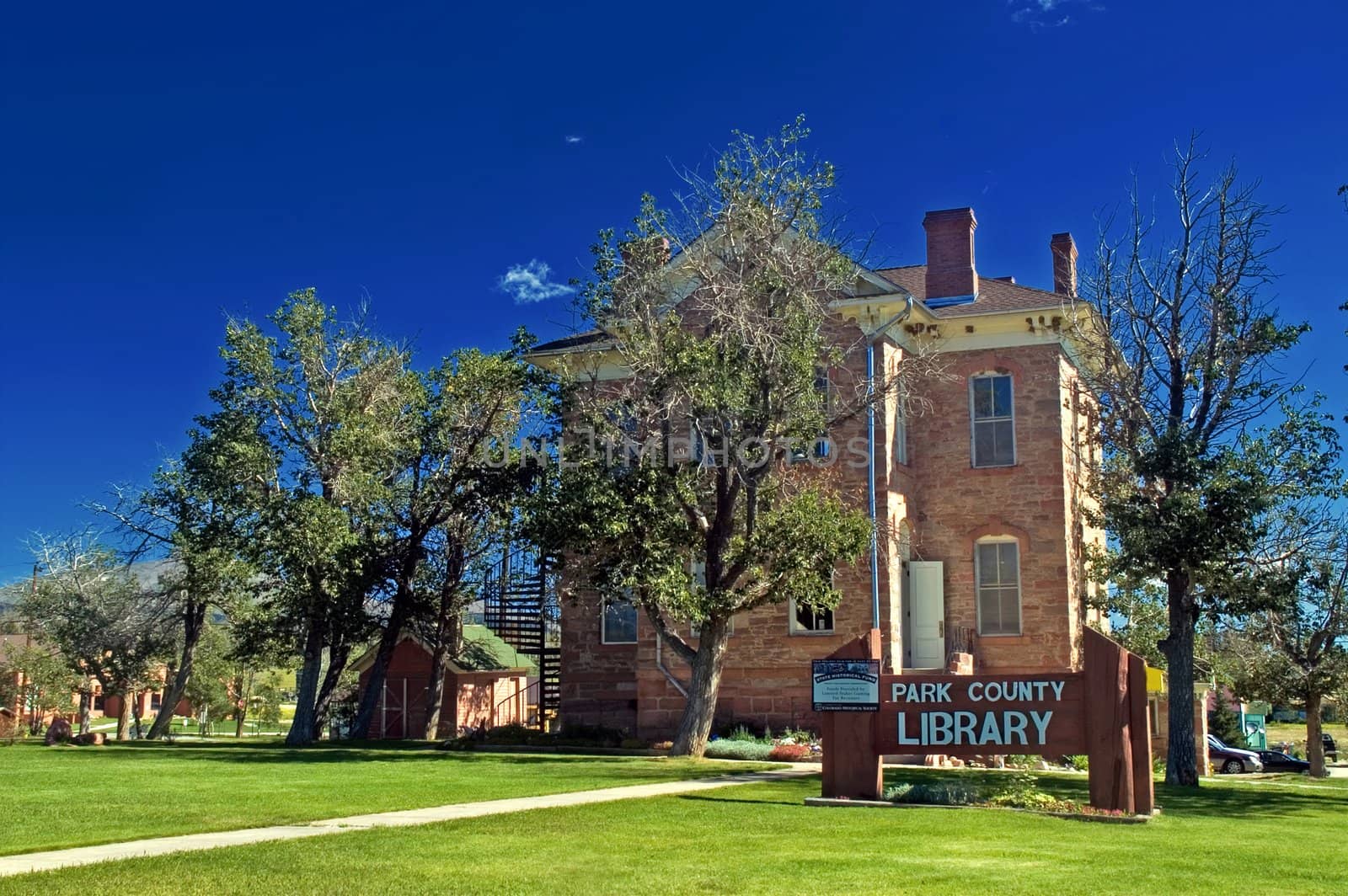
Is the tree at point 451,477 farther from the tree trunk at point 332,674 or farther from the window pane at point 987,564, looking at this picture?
the window pane at point 987,564

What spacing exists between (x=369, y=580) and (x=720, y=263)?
11.7 meters

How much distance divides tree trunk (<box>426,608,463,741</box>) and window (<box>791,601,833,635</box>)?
31.1ft

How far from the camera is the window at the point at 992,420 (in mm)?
28594

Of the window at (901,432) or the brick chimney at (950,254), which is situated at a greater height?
the brick chimney at (950,254)

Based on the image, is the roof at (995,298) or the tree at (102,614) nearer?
the roof at (995,298)

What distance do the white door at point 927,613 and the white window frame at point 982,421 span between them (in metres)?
2.51

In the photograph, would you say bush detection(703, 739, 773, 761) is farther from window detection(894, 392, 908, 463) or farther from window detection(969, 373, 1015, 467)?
window detection(969, 373, 1015, 467)

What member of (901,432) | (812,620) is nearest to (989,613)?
(812,620)

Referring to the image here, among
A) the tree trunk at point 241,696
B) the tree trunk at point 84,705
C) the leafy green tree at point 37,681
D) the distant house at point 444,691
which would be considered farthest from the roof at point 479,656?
the tree trunk at point 241,696

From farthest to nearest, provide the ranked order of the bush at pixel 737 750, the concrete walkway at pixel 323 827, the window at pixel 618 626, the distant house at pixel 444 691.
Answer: the distant house at pixel 444 691 → the window at pixel 618 626 → the bush at pixel 737 750 → the concrete walkway at pixel 323 827

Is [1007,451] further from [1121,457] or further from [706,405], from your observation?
[706,405]

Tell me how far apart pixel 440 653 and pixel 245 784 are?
56.0 ft

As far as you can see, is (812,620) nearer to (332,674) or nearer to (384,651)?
(384,651)

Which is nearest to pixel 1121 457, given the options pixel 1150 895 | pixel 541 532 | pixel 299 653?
pixel 541 532
